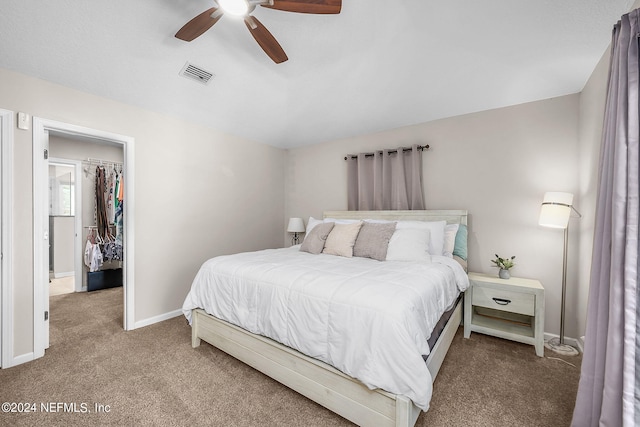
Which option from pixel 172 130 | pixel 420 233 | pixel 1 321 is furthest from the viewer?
pixel 172 130

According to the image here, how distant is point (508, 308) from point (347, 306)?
70.1 inches

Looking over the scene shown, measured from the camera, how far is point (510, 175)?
2.79 meters

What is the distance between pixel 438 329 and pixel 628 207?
1.22m

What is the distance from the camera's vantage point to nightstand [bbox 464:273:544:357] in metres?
2.26

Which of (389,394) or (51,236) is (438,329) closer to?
(389,394)

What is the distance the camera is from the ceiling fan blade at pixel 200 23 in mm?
1646

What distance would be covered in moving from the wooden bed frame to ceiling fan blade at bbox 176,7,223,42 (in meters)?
2.13

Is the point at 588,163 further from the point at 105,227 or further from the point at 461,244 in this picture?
the point at 105,227

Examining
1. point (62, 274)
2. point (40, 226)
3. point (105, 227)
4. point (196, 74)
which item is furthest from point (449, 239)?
point (62, 274)

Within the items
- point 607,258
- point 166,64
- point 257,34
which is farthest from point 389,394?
point 166,64

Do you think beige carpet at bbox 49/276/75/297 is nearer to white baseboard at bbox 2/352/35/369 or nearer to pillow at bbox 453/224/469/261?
white baseboard at bbox 2/352/35/369

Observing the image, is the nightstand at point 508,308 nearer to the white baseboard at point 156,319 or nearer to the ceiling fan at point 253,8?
the ceiling fan at point 253,8

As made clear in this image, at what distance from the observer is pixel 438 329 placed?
6.17 ft

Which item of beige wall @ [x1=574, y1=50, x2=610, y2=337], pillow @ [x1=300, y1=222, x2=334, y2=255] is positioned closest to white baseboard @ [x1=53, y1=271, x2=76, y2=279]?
pillow @ [x1=300, y1=222, x2=334, y2=255]
